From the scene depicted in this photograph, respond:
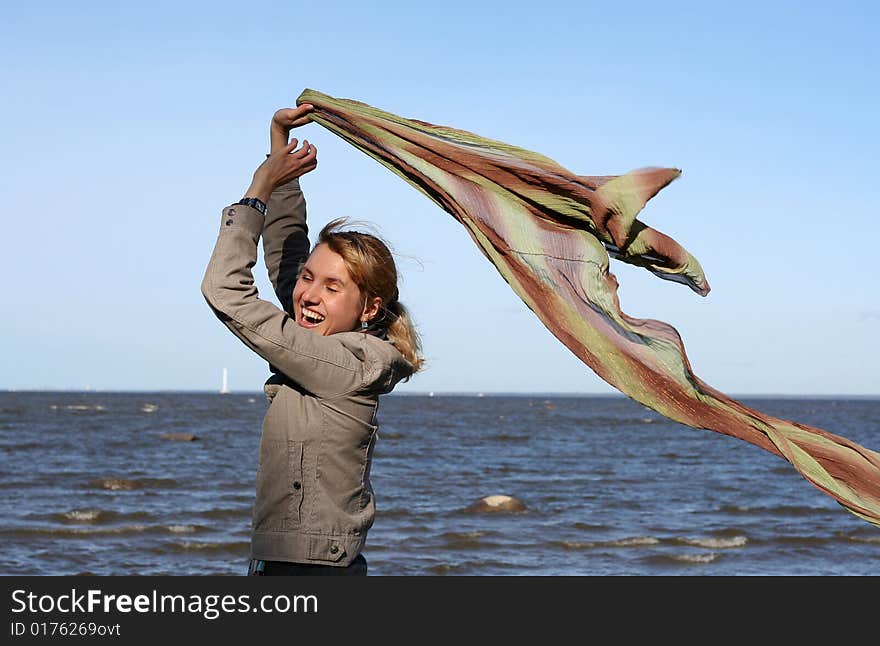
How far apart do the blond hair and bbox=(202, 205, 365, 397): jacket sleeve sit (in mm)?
292

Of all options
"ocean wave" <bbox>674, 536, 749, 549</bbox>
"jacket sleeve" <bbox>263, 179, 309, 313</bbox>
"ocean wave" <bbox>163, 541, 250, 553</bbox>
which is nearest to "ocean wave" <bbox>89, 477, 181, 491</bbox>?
"ocean wave" <bbox>163, 541, 250, 553</bbox>

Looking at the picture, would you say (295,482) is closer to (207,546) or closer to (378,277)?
(378,277)

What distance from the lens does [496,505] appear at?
1803 centimetres

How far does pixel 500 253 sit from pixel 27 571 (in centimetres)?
1090

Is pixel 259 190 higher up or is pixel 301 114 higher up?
pixel 301 114

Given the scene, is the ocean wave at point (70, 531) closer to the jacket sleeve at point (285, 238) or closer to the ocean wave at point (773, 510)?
the ocean wave at point (773, 510)

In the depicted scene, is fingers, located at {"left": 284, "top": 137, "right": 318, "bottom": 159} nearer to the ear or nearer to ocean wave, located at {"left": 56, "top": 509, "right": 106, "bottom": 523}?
the ear

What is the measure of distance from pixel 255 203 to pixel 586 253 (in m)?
1.02

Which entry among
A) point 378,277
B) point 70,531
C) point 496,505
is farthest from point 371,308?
point 496,505

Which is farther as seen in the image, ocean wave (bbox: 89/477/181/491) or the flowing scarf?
ocean wave (bbox: 89/477/181/491)

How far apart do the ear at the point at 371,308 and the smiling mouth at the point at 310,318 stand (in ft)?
0.55

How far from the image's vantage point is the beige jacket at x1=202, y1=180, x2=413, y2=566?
2770 millimetres

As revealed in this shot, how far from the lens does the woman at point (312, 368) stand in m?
2.79
